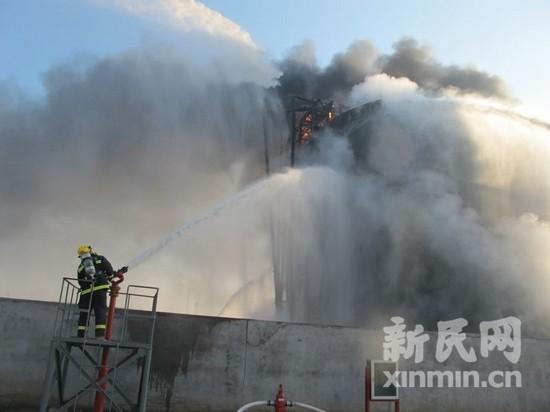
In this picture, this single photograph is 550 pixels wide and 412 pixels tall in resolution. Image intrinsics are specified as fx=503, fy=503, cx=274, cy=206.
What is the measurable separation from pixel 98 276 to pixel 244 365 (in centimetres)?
296

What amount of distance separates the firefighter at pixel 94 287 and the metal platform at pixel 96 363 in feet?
0.48

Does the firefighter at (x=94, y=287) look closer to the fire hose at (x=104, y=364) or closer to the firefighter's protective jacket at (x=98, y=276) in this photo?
the firefighter's protective jacket at (x=98, y=276)

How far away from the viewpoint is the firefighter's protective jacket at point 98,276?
6.62 m

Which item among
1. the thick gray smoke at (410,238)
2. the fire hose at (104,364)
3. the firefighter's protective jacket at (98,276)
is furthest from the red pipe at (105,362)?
the thick gray smoke at (410,238)

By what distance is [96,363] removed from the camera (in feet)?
20.8

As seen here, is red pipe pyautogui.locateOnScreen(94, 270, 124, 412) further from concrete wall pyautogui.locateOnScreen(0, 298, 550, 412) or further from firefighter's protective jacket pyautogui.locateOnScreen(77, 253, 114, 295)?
concrete wall pyautogui.locateOnScreen(0, 298, 550, 412)

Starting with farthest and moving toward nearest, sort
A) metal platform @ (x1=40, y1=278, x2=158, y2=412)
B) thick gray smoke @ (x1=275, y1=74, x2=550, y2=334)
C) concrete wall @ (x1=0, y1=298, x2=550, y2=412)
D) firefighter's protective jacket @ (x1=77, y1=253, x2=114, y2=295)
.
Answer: thick gray smoke @ (x1=275, y1=74, x2=550, y2=334) < concrete wall @ (x1=0, y1=298, x2=550, y2=412) < firefighter's protective jacket @ (x1=77, y1=253, x2=114, y2=295) < metal platform @ (x1=40, y1=278, x2=158, y2=412)

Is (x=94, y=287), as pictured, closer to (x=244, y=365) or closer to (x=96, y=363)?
(x=96, y=363)

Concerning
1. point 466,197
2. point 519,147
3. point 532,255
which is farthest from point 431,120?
point 532,255

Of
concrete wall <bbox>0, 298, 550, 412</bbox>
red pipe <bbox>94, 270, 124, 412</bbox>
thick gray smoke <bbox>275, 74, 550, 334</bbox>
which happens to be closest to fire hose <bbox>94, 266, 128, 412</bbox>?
red pipe <bbox>94, 270, 124, 412</bbox>

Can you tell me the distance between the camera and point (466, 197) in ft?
56.1

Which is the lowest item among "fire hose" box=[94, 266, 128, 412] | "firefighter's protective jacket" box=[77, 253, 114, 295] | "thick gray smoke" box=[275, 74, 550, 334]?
"fire hose" box=[94, 266, 128, 412]

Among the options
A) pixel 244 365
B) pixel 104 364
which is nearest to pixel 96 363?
pixel 104 364

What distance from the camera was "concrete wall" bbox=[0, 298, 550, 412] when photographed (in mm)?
7414
